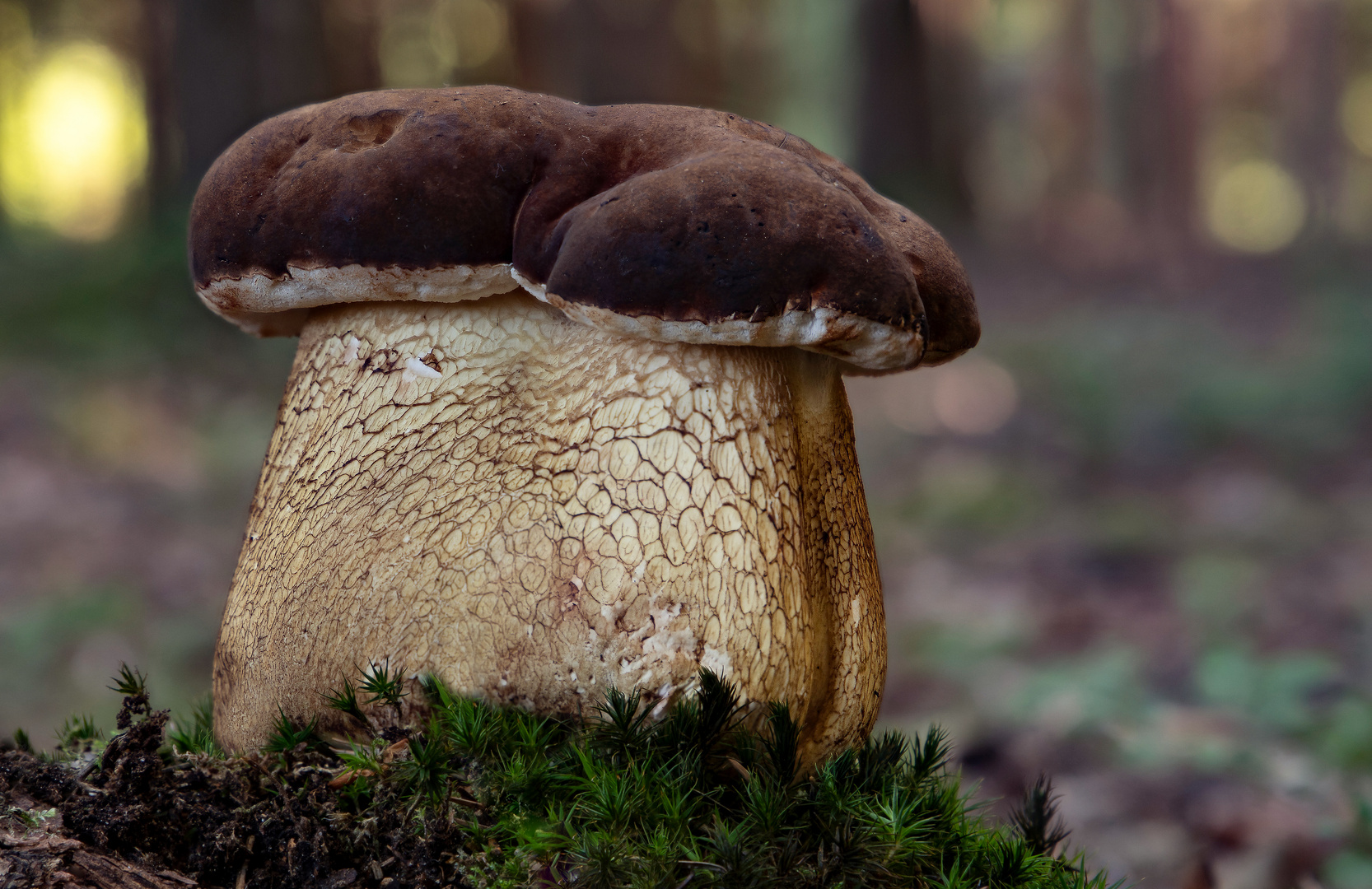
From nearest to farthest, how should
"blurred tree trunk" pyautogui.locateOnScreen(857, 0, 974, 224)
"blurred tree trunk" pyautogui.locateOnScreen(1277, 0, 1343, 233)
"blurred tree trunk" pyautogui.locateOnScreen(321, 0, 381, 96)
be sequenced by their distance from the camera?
1. "blurred tree trunk" pyautogui.locateOnScreen(857, 0, 974, 224)
2. "blurred tree trunk" pyautogui.locateOnScreen(321, 0, 381, 96)
3. "blurred tree trunk" pyautogui.locateOnScreen(1277, 0, 1343, 233)

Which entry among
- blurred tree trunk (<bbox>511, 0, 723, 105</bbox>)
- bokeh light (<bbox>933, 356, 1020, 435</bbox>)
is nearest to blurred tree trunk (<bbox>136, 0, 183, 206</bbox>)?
blurred tree trunk (<bbox>511, 0, 723, 105</bbox>)

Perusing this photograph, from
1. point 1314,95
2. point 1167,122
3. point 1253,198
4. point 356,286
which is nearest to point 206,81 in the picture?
point 356,286

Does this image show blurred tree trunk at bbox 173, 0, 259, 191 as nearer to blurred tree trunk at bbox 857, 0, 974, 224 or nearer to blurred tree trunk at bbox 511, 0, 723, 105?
blurred tree trunk at bbox 511, 0, 723, 105

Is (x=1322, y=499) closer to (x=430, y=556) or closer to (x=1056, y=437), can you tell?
(x=1056, y=437)

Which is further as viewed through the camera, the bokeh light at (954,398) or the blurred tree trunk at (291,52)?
the blurred tree trunk at (291,52)

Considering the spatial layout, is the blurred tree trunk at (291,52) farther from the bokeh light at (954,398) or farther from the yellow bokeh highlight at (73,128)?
the yellow bokeh highlight at (73,128)

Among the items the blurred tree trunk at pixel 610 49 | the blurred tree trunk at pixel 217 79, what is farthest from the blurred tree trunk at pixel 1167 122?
the blurred tree trunk at pixel 217 79

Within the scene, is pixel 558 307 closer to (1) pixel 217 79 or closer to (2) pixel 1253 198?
(1) pixel 217 79
